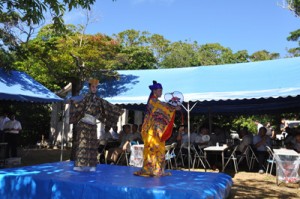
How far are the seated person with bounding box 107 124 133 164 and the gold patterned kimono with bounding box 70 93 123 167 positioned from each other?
261cm

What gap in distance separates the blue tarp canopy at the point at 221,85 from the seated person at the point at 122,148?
0.72 meters

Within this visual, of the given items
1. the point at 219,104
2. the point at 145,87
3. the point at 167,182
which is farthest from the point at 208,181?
the point at 219,104

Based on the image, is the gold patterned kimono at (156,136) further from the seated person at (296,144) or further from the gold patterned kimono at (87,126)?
the seated person at (296,144)

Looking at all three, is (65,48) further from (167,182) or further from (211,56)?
(211,56)

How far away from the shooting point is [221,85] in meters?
8.02

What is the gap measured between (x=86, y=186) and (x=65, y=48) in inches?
295

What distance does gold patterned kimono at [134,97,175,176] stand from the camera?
4.67m

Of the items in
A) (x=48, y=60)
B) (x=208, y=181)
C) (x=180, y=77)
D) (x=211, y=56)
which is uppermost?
(x=211, y=56)

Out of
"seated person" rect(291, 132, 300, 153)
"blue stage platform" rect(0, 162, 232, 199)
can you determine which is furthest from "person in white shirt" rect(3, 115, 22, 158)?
"seated person" rect(291, 132, 300, 153)

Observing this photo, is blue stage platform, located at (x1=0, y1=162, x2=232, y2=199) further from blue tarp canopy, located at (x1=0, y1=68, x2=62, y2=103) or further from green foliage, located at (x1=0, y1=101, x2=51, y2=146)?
green foliage, located at (x1=0, y1=101, x2=51, y2=146)

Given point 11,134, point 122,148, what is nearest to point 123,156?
point 122,148

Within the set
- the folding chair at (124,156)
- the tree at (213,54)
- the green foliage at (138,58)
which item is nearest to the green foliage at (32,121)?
the green foliage at (138,58)

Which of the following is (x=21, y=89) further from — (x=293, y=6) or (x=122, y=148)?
(x=293, y=6)

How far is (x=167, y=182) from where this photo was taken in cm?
417
